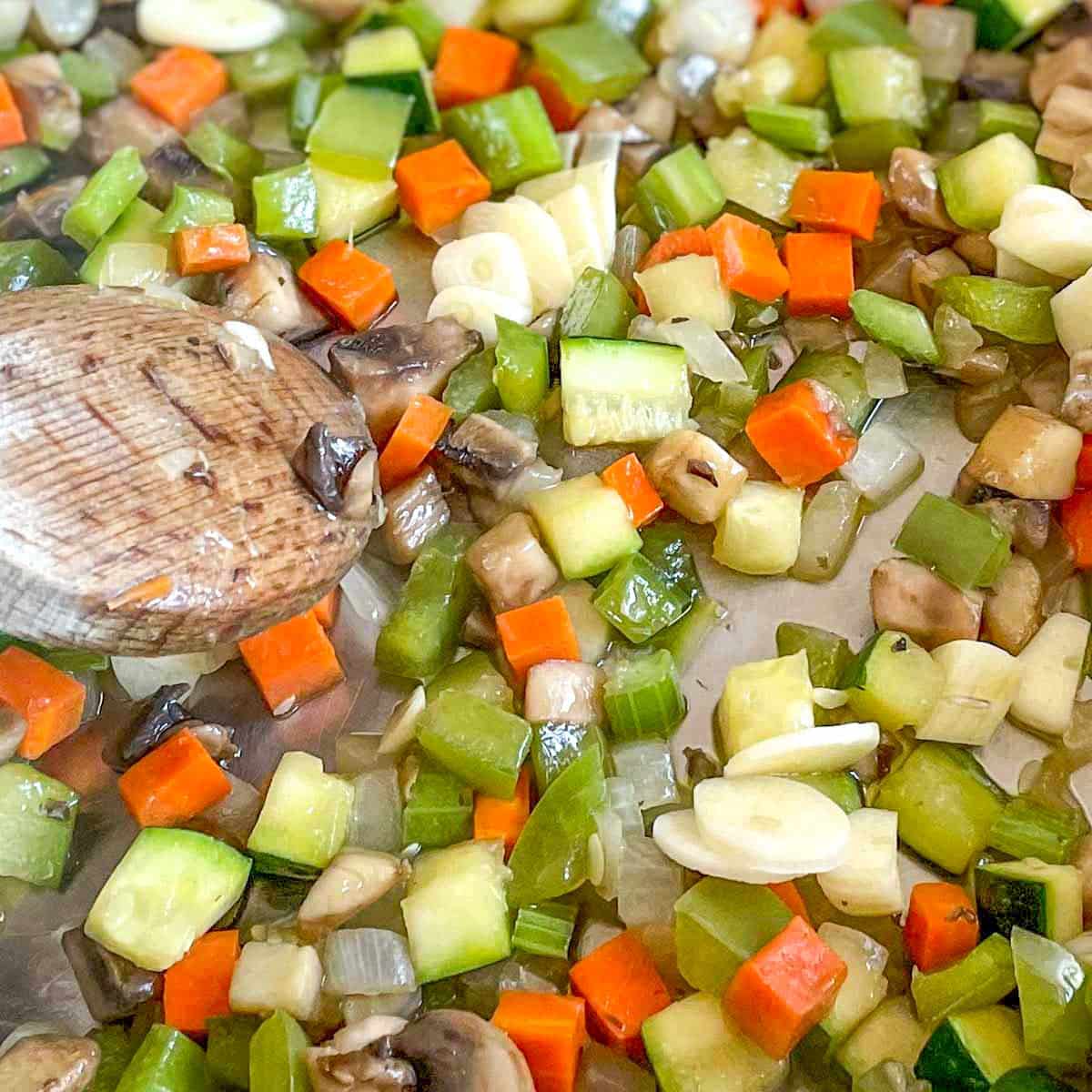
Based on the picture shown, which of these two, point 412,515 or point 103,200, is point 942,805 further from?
point 103,200

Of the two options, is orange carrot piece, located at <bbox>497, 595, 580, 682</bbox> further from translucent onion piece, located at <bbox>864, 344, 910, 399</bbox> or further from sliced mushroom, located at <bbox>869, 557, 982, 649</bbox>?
translucent onion piece, located at <bbox>864, 344, 910, 399</bbox>


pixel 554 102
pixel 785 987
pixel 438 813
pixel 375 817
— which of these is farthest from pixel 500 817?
pixel 554 102

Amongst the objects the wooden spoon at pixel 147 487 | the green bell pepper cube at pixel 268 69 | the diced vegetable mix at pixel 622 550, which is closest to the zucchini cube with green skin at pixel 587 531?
the diced vegetable mix at pixel 622 550

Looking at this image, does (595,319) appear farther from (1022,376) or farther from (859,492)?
(1022,376)

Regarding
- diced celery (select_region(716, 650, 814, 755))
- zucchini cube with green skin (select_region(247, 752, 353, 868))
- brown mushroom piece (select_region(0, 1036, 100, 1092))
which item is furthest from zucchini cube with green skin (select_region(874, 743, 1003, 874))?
brown mushroom piece (select_region(0, 1036, 100, 1092))

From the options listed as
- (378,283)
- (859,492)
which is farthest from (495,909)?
(378,283)

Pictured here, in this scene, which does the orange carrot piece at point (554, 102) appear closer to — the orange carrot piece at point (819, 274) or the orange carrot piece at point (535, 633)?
the orange carrot piece at point (819, 274)

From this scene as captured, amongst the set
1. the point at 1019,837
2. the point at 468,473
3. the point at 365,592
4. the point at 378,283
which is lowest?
the point at 1019,837
